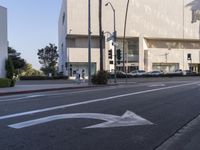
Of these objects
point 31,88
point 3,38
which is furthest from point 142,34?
point 31,88

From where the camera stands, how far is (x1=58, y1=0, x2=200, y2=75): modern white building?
8950 centimetres

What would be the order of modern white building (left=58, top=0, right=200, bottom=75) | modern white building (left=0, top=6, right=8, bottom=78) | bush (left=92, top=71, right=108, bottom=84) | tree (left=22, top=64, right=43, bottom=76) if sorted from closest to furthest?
modern white building (left=0, top=6, right=8, bottom=78) < bush (left=92, top=71, right=108, bottom=84) < modern white building (left=58, top=0, right=200, bottom=75) < tree (left=22, top=64, right=43, bottom=76)

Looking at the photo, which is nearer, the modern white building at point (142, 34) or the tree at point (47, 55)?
the modern white building at point (142, 34)

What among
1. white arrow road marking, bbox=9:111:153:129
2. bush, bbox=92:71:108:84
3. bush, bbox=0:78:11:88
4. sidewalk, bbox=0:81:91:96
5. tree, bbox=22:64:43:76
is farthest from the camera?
tree, bbox=22:64:43:76

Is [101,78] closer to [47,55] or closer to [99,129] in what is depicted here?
[99,129]

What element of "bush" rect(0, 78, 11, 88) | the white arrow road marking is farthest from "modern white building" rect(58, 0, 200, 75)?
the white arrow road marking

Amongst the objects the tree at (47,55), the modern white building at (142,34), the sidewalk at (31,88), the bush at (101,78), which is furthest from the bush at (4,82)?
the tree at (47,55)

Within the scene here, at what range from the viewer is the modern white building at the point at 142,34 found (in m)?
89.5

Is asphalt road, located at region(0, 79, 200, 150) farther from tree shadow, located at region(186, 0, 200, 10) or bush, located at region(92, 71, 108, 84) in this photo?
tree shadow, located at region(186, 0, 200, 10)

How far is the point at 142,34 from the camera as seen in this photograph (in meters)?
96.1

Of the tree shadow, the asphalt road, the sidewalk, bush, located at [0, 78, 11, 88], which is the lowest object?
the asphalt road

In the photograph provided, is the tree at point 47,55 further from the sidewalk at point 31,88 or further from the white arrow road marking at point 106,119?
the white arrow road marking at point 106,119

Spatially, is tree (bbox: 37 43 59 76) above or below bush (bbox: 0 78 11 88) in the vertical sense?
above

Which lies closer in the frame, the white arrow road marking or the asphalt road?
the asphalt road
